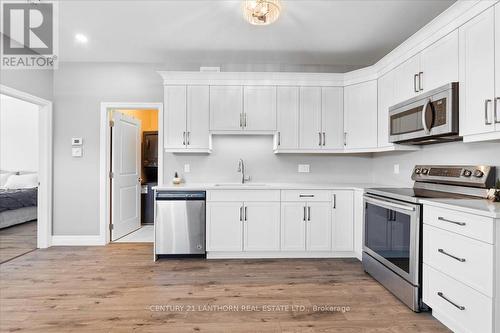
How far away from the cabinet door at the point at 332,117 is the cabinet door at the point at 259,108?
0.68 metres

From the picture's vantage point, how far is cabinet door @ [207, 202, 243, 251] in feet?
11.0

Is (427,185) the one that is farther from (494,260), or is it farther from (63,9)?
(63,9)

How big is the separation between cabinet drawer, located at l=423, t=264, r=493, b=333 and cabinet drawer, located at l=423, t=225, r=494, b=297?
5 centimetres

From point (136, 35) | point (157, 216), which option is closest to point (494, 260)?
point (157, 216)

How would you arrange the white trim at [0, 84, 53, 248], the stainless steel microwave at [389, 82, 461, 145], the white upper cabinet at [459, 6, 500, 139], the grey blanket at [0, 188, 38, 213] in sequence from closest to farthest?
the white upper cabinet at [459, 6, 500, 139] → the stainless steel microwave at [389, 82, 461, 145] → the white trim at [0, 84, 53, 248] → the grey blanket at [0, 188, 38, 213]

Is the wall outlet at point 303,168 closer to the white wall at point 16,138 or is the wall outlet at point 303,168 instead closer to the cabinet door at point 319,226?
the cabinet door at point 319,226

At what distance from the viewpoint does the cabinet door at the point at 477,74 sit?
1842 millimetres

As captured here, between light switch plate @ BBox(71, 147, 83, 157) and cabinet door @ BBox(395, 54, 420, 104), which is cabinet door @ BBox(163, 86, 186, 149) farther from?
cabinet door @ BBox(395, 54, 420, 104)

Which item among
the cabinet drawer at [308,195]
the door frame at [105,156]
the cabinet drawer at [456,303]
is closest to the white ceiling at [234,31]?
the door frame at [105,156]

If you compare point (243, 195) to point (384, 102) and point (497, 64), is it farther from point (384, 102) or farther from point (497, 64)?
point (497, 64)

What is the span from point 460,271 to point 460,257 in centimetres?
9

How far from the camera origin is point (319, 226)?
3.37 metres

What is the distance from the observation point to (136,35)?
3193mm

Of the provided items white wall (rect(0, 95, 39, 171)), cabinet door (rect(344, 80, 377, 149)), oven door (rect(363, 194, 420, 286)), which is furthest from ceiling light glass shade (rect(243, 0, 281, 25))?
white wall (rect(0, 95, 39, 171))
